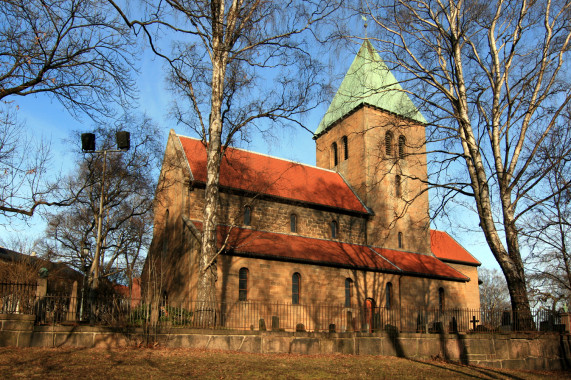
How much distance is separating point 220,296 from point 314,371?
34.5 ft

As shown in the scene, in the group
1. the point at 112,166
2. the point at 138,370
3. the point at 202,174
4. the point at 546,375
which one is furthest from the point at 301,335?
the point at 112,166

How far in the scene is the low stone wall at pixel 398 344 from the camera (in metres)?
12.1

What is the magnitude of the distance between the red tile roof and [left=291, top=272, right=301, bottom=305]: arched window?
16673 millimetres

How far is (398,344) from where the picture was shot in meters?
13.7

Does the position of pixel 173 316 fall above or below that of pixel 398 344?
above

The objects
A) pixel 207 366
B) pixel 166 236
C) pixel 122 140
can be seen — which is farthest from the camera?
pixel 166 236

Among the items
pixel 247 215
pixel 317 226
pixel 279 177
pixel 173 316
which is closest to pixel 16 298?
pixel 173 316

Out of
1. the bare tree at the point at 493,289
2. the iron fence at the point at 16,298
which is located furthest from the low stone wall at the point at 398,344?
the bare tree at the point at 493,289

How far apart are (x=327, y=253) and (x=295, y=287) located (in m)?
2.69

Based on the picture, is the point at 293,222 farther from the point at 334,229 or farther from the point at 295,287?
the point at 295,287

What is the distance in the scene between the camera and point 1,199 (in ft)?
40.6

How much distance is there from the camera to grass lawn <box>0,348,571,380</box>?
331 inches

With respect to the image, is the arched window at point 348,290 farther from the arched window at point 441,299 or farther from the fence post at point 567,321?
the fence post at point 567,321

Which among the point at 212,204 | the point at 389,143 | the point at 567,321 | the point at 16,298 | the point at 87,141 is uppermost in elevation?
the point at 389,143
